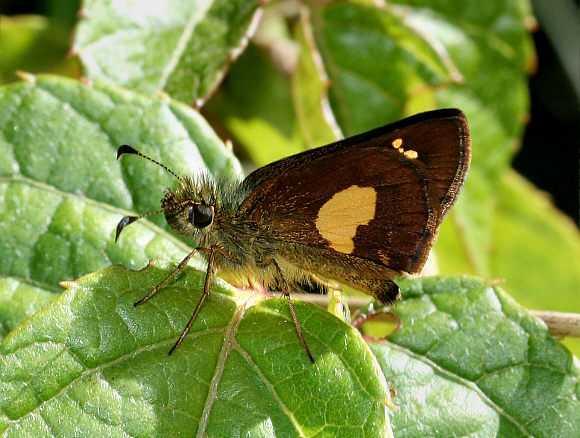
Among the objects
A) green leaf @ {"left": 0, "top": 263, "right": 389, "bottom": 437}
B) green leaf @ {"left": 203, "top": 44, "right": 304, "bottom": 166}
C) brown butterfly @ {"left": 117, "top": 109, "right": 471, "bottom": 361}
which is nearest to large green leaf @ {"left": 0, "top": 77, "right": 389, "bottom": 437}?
green leaf @ {"left": 0, "top": 263, "right": 389, "bottom": 437}

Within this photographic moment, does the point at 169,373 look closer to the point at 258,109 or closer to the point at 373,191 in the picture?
the point at 373,191

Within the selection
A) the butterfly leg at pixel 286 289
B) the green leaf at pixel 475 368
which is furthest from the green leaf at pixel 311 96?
the green leaf at pixel 475 368

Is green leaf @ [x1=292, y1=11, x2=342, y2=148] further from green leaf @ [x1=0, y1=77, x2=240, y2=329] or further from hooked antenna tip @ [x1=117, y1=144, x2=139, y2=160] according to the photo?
hooked antenna tip @ [x1=117, y1=144, x2=139, y2=160]

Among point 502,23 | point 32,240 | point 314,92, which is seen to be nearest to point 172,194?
point 32,240

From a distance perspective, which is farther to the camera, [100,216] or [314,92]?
[314,92]

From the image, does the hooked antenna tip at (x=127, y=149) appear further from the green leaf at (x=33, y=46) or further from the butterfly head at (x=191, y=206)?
the green leaf at (x=33, y=46)

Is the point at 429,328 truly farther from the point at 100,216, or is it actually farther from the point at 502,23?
the point at 502,23
